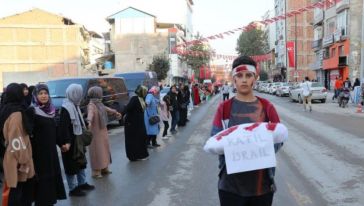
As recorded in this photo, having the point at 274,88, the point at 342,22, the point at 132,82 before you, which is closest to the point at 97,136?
the point at 132,82

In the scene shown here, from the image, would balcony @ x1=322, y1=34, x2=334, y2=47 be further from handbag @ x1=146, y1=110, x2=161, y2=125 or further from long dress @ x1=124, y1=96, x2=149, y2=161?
long dress @ x1=124, y1=96, x2=149, y2=161

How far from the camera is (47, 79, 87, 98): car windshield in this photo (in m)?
16.0

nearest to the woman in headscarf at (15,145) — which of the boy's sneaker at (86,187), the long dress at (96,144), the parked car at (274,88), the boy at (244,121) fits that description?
the boy's sneaker at (86,187)

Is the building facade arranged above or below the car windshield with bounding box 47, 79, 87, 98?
above

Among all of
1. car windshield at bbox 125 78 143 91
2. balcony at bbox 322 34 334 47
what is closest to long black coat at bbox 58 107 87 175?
car windshield at bbox 125 78 143 91

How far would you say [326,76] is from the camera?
194 feet

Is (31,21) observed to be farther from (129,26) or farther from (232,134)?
(232,134)

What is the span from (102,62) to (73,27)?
1014 cm

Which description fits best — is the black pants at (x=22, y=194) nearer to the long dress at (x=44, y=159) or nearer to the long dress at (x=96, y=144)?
the long dress at (x=44, y=159)

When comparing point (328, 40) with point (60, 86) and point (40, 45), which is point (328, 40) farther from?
point (60, 86)

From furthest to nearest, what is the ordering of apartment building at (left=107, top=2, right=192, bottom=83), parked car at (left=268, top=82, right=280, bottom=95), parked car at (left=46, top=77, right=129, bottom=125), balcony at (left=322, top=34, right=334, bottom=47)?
apartment building at (left=107, top=2, right=192, bottom=83)
parked car at (left=268, top=82, right=280, bottom=95)
balcony at (left=322, top=34, right=334, bottom=47)
parked car at (left=46, top=77, right=129, bottom=125)

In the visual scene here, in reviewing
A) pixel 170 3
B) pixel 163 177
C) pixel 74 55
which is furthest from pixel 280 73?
pixel 163 177

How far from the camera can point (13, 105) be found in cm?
515

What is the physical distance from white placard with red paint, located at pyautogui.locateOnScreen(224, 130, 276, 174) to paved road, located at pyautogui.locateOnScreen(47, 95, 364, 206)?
313cm
